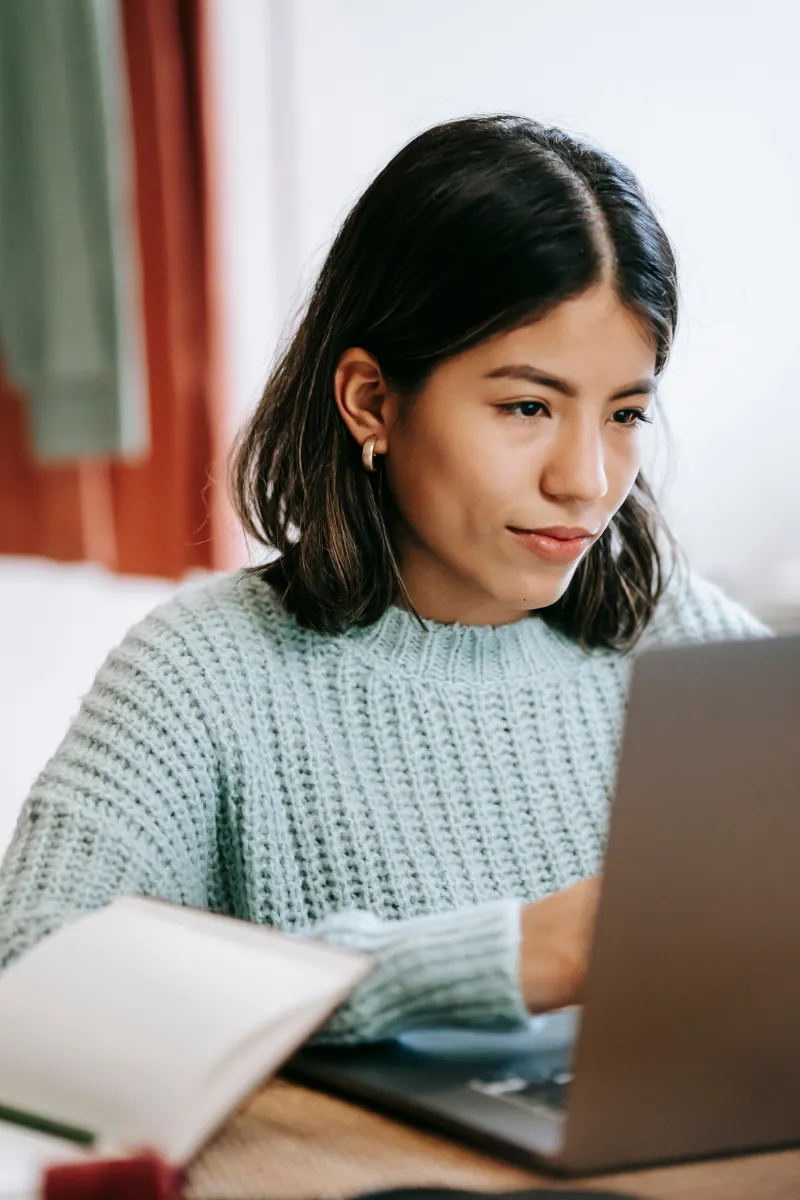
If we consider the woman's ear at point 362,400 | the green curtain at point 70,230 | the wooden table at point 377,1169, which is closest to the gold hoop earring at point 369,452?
the woman's ear at point 362,400

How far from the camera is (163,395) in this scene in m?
2.10

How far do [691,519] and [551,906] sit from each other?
1.36m

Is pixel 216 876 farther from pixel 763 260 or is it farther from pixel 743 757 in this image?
pixel 763 260

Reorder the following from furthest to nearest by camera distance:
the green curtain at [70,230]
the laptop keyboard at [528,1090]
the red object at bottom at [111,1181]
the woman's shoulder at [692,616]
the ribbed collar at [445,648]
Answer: the green curtain at [70,230] < the woman's shoulder at [692,616] < the ribbed collar at [445,648] < the laptop keyboard at [528,1090] < the red object at bottom at [111,1181]

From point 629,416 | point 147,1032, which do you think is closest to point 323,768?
point 629,416

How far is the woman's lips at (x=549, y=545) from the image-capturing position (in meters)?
1.02

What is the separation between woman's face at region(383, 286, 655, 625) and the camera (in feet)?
3.17

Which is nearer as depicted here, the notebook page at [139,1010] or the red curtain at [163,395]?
the notebook page at [139,1010]

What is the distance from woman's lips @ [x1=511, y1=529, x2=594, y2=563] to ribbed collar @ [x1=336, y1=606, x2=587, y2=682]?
149 millimetres

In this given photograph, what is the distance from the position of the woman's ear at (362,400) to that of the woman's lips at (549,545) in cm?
15

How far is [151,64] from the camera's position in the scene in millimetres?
1994

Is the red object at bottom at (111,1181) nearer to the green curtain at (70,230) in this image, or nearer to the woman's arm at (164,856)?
the woman's arm at (164,856)

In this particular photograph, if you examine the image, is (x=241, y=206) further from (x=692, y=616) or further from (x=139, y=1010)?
(x=139, y=1010)

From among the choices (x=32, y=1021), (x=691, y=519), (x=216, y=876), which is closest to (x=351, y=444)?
(x=216, y=876)
